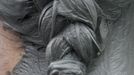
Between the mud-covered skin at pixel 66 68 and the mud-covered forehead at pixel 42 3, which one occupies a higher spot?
the mud-covered forehead at pixel 42 3

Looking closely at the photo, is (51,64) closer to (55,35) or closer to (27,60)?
(55,35)

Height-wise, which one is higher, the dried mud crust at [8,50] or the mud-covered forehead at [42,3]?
the mud-covered forehead at [42,3]

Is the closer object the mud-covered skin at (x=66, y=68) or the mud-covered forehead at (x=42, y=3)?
the mud-covered skin at (x=66, y=68)

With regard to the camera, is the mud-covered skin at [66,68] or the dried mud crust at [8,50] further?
the dried mud crust at [8,50]

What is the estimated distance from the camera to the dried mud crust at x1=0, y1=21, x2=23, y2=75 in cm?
162

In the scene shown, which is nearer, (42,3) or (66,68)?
(66,68)

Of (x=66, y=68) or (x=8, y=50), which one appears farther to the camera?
(x=8, y=50)

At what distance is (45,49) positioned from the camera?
1.63m

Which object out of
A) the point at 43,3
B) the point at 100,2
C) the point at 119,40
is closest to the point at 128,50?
the point at 119,40

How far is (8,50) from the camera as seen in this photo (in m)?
1.65

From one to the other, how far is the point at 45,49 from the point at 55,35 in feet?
0.39

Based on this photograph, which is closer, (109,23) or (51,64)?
(51,64)

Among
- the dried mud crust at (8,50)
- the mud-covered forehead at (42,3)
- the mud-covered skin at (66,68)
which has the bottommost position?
the dried mud crust at (8,50)

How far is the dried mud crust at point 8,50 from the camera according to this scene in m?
1.62
